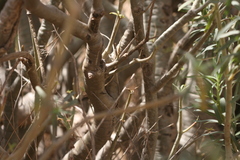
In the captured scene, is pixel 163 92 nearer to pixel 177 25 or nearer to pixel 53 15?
pixel 177 25

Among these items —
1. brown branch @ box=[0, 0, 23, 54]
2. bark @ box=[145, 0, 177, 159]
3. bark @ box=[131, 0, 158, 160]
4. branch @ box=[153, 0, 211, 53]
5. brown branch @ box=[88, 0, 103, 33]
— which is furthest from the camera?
bark @ box=[145, 0, 177, 159]

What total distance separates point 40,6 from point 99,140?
0.77m

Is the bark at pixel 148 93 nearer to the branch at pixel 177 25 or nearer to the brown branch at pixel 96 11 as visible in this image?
the branch at pixel 177 25

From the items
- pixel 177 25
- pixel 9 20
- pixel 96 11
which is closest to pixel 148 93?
pixel 177 25

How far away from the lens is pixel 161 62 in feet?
7.32

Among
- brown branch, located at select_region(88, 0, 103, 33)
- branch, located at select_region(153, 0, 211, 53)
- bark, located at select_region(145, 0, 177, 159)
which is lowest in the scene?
bark, located at select_region(145, 0, 177, 159)

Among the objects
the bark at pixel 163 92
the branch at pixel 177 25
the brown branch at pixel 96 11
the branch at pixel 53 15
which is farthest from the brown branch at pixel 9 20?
the bark at pixel 163 92

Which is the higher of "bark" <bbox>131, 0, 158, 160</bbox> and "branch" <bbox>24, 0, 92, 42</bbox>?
"branch" <bbox>24, 0, 92, 42</bbox>

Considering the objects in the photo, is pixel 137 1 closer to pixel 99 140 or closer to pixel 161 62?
pixel 99 140

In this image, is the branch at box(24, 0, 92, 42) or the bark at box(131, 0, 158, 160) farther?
the bark at box(131, 0, 158, 160)

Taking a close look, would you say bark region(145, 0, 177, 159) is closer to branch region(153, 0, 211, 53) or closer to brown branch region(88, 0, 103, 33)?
branch region(153, 0, 211, 53)

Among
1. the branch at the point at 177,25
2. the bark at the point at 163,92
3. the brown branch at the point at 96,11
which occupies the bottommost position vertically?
the bark at the point at 163,92

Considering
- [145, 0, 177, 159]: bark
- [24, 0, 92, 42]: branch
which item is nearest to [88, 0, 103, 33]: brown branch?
[24, 0, 92, 42]: branch

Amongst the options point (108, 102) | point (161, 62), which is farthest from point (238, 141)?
point (161, 62)
